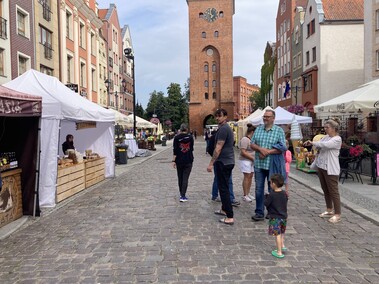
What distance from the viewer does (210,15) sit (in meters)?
64.3

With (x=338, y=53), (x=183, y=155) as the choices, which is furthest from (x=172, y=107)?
(x=183, y=155)

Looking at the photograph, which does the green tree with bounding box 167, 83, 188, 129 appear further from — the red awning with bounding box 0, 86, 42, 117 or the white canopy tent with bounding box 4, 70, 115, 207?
the red awning with bounding box 0, 86, 42, 117

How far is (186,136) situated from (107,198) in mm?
2490

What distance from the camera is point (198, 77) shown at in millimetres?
66375

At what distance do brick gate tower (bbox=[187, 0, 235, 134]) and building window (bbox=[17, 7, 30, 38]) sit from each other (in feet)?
147

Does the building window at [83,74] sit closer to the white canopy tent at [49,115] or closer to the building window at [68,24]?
the building window at [68,24]

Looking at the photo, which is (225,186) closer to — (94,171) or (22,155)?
(22,155)

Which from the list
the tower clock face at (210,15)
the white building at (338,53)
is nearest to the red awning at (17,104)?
the white building at (338,53)

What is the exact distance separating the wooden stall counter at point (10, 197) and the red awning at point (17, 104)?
113 cm

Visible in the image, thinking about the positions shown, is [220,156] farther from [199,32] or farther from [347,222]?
[199,32]

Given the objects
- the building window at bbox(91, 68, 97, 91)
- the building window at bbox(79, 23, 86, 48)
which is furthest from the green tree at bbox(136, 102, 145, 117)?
the building window at bbox(79, 23, 86, 48)

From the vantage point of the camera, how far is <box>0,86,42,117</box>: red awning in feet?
18.3

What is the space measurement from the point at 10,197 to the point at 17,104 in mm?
1707

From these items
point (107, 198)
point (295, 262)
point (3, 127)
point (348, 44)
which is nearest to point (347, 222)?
point (295, 262)
